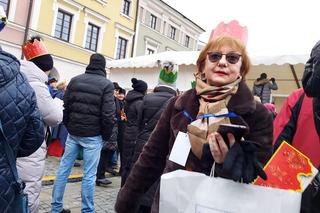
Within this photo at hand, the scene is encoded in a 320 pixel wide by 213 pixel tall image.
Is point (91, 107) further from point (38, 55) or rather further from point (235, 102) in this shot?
point (235, 102)

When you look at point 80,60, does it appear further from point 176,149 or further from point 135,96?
point 176,149

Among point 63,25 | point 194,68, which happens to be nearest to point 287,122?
point 194,68

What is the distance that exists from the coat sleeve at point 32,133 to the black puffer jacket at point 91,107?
197 cm

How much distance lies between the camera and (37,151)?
109 inches

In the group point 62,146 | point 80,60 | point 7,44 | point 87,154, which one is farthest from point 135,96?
point 80,60

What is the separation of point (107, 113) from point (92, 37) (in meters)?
18.4

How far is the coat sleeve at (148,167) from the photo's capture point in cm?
200

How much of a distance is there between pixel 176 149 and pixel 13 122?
37.9 inches

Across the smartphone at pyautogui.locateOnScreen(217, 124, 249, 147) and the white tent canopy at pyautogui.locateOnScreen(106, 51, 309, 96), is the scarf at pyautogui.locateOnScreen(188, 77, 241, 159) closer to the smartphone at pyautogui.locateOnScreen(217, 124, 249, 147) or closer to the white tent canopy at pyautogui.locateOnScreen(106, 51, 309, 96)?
the smartphone at pyautogui.locateOnScreen(217, 124, 249, 147)

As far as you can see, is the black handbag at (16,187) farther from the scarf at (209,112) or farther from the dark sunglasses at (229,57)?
the dark sunglasses at (229,57)

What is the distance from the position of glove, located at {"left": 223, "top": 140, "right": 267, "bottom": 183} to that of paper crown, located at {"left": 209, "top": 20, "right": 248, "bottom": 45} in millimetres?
868

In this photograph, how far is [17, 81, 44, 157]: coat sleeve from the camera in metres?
2.11

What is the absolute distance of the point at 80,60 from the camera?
20.6 metres

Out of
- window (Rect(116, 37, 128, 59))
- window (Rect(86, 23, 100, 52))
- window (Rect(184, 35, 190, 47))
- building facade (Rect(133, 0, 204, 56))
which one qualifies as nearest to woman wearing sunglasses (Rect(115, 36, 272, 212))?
window (Rect(86, 23, 100, 52))
